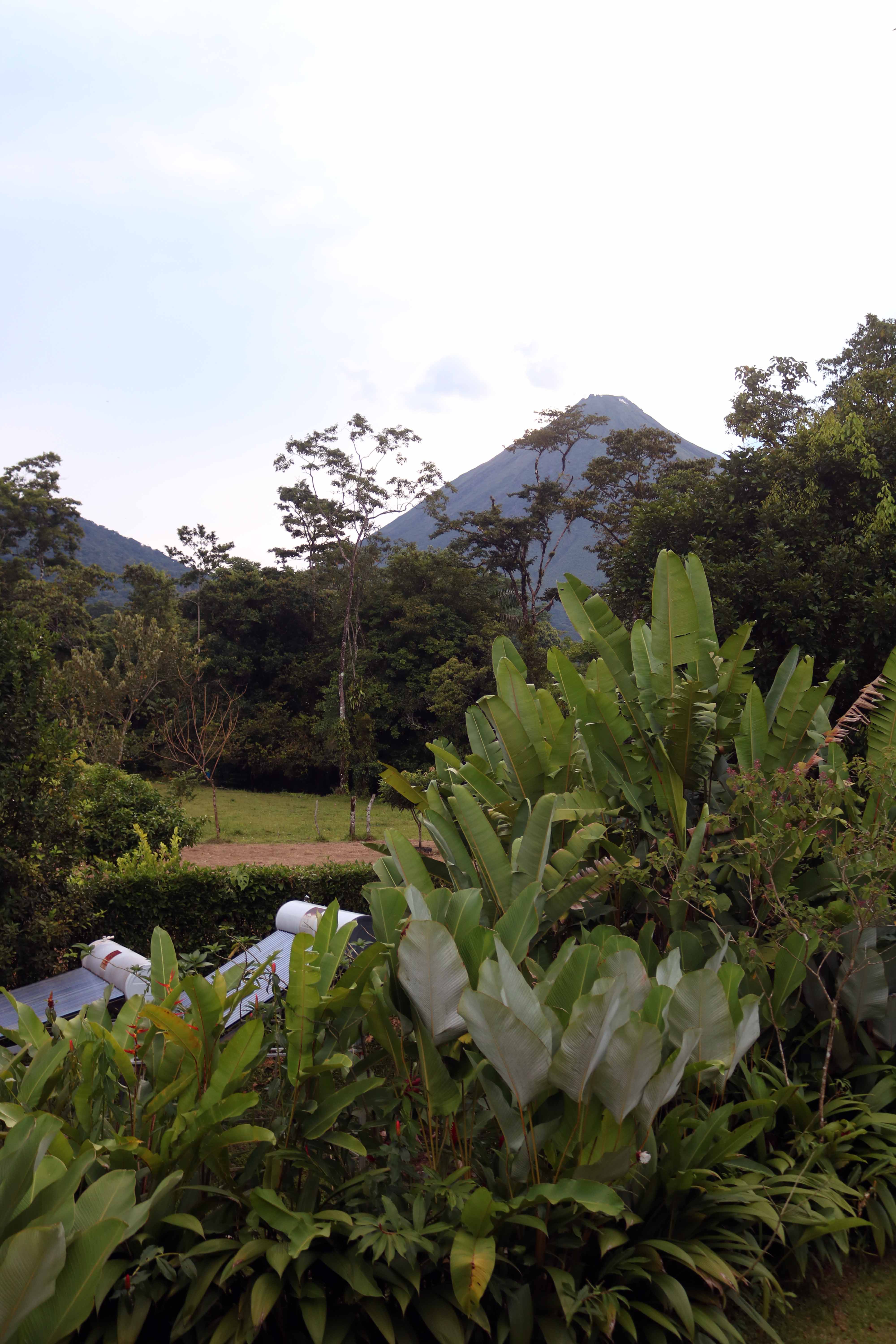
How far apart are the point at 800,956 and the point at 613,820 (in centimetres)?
132

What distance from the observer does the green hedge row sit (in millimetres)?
7844

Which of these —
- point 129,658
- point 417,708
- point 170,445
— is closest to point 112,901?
point 170,445

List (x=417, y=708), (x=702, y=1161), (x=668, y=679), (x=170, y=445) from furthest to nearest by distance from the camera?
(x=417, y=708), (x=170, y=445), (x=668, y=679), (x=702, y=1161)

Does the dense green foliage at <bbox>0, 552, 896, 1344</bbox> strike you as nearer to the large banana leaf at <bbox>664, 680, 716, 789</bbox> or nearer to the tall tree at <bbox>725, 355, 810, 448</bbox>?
the large banana leaf at <bbox>664, 680, 716, 789</bbox>

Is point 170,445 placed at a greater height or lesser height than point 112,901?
greater

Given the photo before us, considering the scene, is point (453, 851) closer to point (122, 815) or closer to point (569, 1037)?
point (569, 1037)

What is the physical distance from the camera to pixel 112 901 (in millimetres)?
7832

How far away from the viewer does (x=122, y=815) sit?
9.41 m

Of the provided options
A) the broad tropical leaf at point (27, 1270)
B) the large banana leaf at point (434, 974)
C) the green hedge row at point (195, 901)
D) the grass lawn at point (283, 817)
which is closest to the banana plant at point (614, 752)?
the large banana leaf at point (434, 974)

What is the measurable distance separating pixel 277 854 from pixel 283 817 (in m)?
6.34

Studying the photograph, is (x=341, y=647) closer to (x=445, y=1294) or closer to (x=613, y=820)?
(x=613, y=820)

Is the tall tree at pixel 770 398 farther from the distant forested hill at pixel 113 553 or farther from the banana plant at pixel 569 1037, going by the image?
the distant forested hill at pixel 113 553

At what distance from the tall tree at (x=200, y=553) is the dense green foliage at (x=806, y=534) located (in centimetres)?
2469

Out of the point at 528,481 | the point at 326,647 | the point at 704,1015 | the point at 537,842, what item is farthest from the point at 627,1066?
the point at 528,481
